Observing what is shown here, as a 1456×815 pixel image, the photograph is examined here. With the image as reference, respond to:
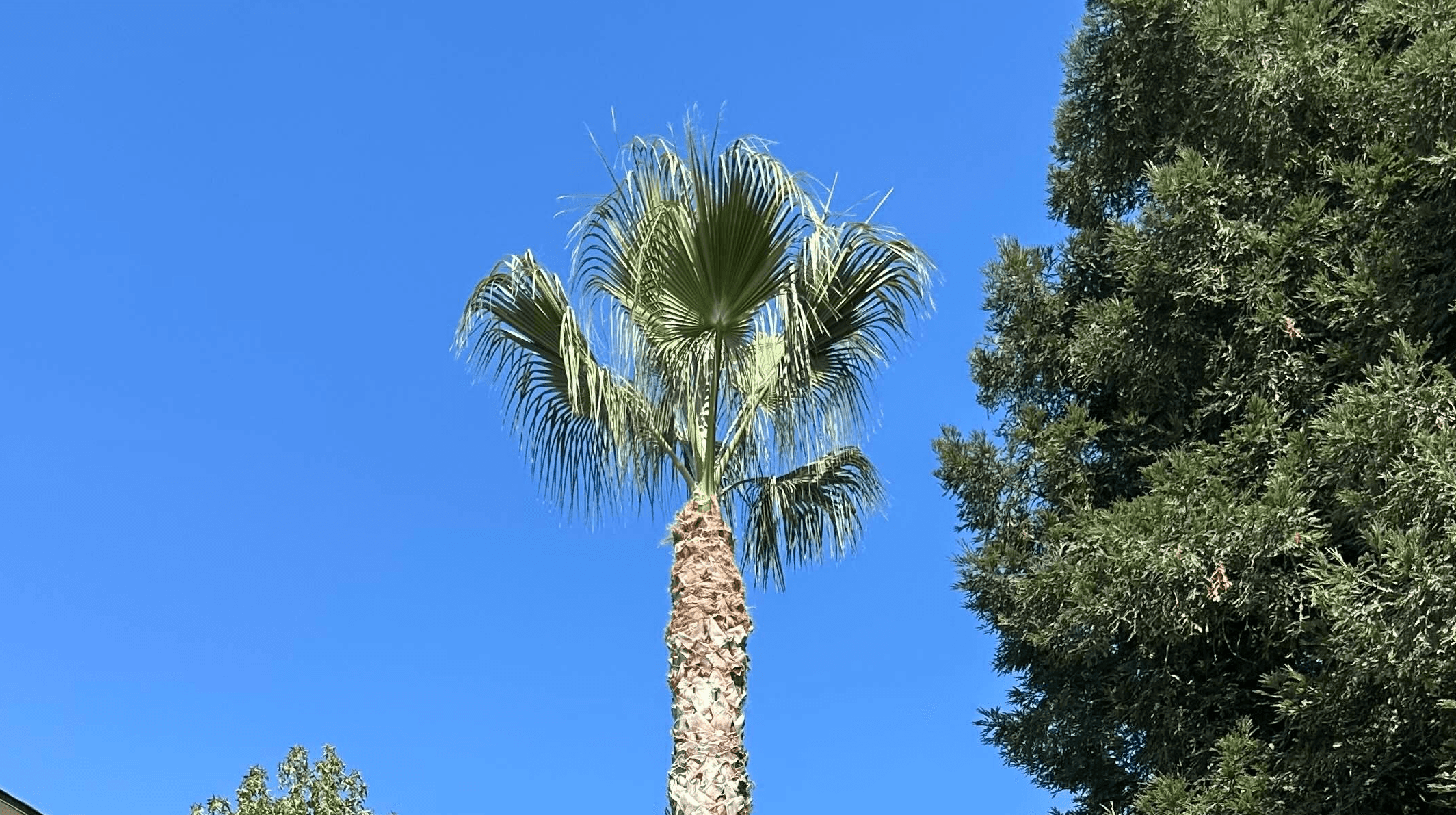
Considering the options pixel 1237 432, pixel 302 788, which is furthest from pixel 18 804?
pixel 1237 432

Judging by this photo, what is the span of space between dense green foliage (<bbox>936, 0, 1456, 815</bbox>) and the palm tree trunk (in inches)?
105

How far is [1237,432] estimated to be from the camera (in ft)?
35.0

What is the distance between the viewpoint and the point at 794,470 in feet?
37.6

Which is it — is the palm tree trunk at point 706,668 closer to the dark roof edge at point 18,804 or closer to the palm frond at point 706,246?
the palm frond at point 706,246

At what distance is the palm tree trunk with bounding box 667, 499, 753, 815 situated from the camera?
9.06 m

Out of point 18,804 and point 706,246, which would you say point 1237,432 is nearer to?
point 706,246

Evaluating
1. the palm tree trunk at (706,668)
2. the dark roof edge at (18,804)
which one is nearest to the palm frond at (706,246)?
the palm tree trunk at (706,668)

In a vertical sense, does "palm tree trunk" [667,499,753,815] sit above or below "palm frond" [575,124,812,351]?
below

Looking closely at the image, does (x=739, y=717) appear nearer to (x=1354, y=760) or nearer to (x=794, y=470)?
(x=794, y=470)

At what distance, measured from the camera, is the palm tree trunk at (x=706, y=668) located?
9062 mm

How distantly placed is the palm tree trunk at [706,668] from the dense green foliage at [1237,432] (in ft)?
8.77

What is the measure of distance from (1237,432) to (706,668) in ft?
14.0

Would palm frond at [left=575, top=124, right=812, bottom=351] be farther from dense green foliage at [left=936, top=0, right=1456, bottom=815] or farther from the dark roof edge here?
the dark roof edge

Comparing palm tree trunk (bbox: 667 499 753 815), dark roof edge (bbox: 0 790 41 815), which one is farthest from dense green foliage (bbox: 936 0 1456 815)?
dark roof edge (bbox: 0 790 41 815)
